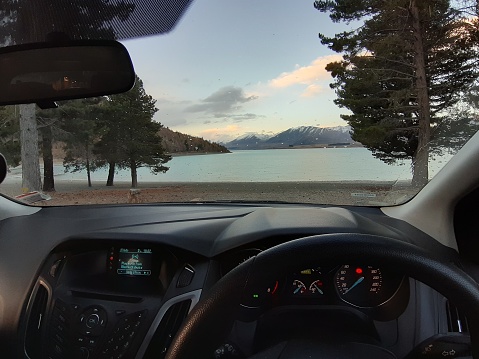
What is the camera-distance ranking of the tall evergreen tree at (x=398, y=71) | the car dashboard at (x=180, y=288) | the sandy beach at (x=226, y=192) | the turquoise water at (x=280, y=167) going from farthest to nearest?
the turquoise water at (x=280, y=167) → the sandy beach at (x=226, y=192) → the tall evergreen tree at (x=398, y=71) → the car dashboard at (x=180, y=288)

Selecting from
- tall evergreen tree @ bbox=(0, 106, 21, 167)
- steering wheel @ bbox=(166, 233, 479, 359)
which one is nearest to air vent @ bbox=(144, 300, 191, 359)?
steering wheel @ bbox=(166, 233, 479, 359)

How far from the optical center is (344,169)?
353 cm

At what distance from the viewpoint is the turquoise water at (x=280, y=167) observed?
11.4ft

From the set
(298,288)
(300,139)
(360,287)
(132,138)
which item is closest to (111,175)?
(132,138)

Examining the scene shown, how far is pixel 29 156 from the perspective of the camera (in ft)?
13.0

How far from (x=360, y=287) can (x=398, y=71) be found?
5.89 feet

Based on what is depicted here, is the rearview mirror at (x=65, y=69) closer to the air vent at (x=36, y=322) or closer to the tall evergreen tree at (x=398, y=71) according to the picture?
the air vent at (x=36, y=322)

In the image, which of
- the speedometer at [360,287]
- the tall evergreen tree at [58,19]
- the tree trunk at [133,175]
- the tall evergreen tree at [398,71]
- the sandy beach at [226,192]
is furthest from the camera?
the tree trunk at [133,175]

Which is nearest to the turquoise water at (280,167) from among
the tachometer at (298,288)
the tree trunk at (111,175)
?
the tree trunk at (111,175)

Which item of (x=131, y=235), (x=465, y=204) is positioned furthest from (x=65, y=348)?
(x=465, y=204)

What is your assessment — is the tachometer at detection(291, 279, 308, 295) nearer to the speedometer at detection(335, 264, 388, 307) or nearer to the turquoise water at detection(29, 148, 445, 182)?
the speedometer at detection(335, 264, 388, 307)

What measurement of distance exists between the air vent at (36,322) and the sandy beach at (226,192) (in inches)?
43.5

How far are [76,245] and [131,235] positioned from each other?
0.43 meters

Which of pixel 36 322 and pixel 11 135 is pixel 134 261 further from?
pixel 11 135
